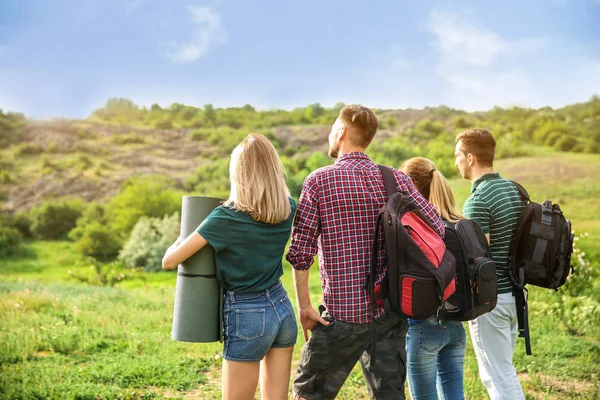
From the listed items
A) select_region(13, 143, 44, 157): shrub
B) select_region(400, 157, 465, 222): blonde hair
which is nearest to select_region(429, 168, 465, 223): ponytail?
select_region(400, 157, 465, 222): blonde hair

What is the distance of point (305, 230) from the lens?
2.52 metres

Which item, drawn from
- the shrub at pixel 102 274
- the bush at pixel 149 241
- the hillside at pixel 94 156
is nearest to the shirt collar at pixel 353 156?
the shrub at pixel 102 274

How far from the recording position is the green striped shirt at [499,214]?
121 inches

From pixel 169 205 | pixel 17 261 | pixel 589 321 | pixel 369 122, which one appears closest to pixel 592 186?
pixel 589 321

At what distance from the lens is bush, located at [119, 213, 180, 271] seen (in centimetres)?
1300

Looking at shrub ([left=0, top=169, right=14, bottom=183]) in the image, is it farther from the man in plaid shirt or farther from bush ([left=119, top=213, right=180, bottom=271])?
the man in plaid shirt

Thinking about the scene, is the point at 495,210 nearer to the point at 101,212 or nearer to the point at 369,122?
the point at 369,122

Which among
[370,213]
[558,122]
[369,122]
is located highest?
[558,122]

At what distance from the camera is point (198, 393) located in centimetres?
475

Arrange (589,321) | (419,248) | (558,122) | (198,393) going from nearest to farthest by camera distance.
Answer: (419,248) < (198,393) < (589,321) < (558,122)

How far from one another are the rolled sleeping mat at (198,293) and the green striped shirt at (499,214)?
4.54 ft

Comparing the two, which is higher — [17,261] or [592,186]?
[592,186]

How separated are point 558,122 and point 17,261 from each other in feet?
42.3

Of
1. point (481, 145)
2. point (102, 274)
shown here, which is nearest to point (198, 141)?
point (102, 274)
